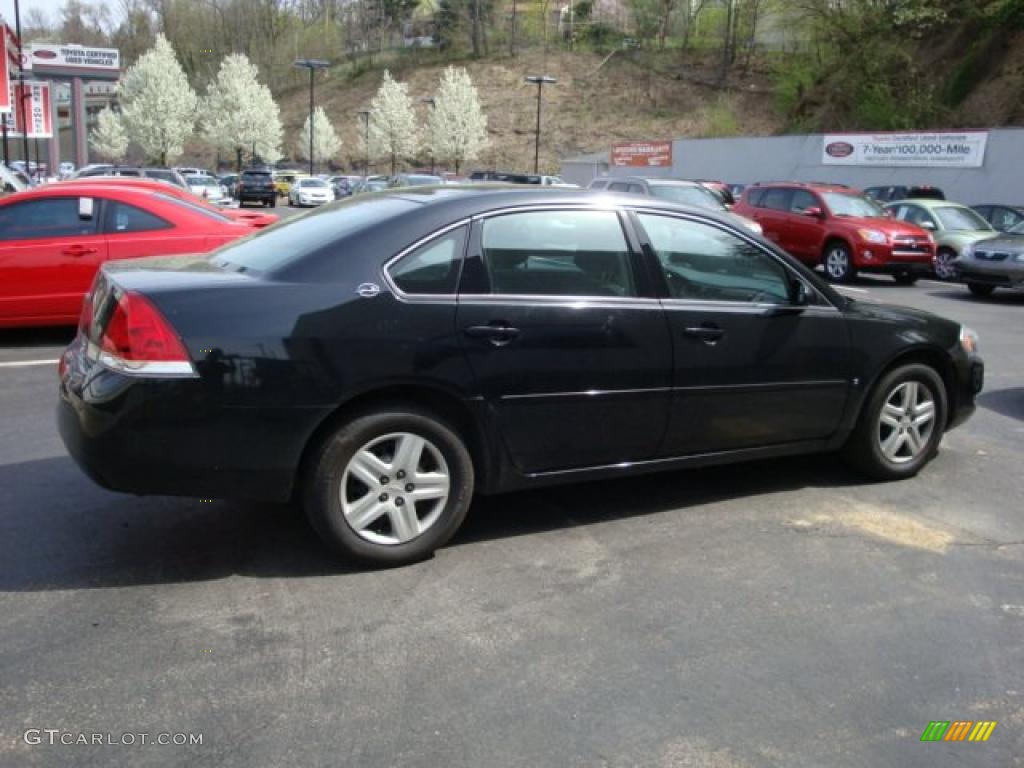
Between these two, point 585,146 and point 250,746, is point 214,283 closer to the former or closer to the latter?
point 250,746

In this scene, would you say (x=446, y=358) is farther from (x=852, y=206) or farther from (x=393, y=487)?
(x=852, y=206)

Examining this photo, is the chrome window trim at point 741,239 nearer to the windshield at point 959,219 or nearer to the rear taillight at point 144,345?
the rear taillight at point 144,345

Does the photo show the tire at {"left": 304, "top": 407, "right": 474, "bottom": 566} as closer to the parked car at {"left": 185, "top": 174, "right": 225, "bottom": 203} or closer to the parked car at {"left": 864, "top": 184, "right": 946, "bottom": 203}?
the parked car at {"left": 864, "top": 184, "right": 946, "bottom": 203}

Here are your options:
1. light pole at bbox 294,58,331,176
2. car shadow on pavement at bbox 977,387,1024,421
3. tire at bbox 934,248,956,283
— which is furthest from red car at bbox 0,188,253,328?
light pole at bbox 294,58,331,176

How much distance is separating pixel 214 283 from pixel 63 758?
187cm

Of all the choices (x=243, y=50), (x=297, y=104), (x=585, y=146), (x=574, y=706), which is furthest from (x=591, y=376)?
(x=243, y=50)

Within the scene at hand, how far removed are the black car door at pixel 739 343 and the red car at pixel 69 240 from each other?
19.3ft

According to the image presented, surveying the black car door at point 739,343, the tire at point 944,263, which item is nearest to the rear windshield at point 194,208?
the black car door at point 739,343

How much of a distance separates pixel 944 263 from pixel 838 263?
2.32 metres

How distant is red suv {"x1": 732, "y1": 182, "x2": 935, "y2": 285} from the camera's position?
54.9 ft

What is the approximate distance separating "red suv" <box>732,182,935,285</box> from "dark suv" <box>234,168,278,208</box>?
2945 cm

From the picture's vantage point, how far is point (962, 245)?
57.8ft

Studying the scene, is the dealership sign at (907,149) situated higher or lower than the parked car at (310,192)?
higher

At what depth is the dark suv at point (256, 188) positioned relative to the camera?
142 feet
